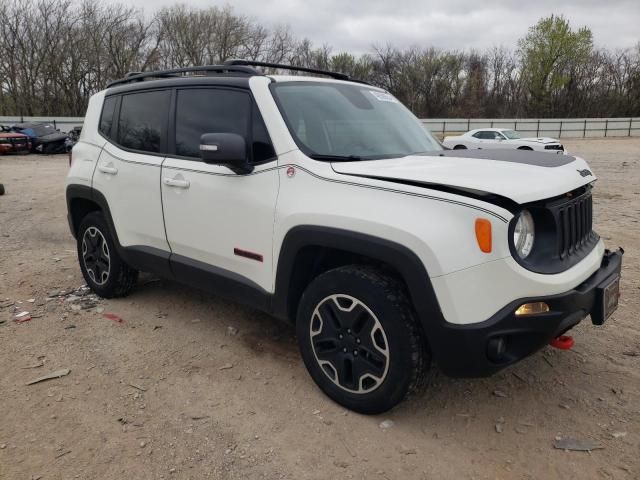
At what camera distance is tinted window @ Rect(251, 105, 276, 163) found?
3.17m

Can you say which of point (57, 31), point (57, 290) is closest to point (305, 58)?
point (57, 31)

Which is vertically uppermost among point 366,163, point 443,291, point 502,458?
point 366,163

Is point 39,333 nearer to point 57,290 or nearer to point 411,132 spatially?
point 57,290

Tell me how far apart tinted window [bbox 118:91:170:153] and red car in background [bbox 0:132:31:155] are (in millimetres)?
23126

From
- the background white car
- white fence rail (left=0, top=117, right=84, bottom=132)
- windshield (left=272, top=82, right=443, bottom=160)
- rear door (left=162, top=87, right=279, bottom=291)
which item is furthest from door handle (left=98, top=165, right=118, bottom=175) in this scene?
white fence rail (left=0, top=117, right=84, bottom=132)

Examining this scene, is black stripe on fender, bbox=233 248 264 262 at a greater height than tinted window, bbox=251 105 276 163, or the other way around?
tinted window, bbox=251 105 276 163

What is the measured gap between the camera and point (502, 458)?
2631 millimetres

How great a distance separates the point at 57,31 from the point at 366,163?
5034 centimetres

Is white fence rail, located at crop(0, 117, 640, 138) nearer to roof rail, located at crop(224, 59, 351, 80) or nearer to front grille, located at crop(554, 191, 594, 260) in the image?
roof rail, located at crop(224, 59, 351, 80)

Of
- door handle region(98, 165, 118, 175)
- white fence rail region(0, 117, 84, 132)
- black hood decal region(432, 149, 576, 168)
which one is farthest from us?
white fence rail region(0, 117, 84, 132)

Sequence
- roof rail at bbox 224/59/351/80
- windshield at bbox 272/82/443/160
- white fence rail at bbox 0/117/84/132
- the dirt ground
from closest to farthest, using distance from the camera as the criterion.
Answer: the dirt ground, windshield at bbox 272/82/443/160, roof rail at bbox 224/59/351/80, white fence rail at bbox 0/117/84/132

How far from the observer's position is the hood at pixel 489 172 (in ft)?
7.91

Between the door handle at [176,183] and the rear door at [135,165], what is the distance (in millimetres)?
120

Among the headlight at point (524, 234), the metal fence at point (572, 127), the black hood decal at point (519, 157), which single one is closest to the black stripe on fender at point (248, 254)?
the black hood decal at point (519, 157)
